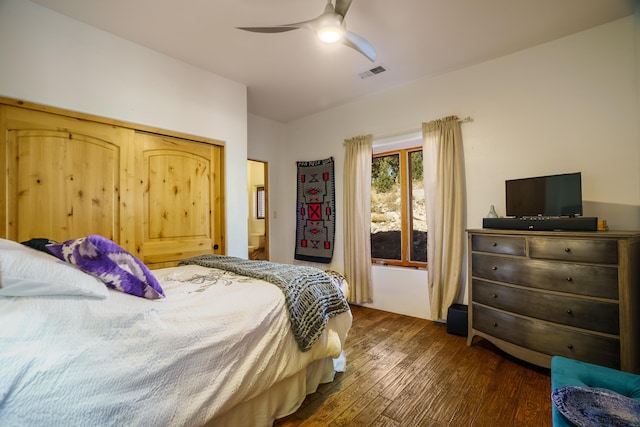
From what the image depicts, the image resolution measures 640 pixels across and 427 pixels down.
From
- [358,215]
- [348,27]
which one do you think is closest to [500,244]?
[358,215]

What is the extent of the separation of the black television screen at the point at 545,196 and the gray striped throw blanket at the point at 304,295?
6.15 feet

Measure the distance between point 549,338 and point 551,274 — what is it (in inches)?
18.2

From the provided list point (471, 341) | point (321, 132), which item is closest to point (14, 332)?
point (471, 341)

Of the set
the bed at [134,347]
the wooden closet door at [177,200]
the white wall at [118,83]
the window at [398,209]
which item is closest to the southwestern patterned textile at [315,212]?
the window at [398,209]

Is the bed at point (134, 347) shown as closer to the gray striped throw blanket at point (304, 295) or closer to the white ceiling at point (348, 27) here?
the gray striped throw blanket at point (304, 295)

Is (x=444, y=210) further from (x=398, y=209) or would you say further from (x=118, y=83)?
(x=118, y=83)

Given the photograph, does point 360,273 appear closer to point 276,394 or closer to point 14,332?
point 276,394

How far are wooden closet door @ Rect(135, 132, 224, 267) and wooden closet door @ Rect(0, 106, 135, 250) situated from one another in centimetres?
17

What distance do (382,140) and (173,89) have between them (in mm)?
2461

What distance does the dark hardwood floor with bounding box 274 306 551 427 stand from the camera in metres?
1.67

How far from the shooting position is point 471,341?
260 centimetres

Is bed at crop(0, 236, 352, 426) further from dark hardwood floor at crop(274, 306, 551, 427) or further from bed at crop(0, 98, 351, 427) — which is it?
dark hardwood floor at crop(274, 306, 551, 427)

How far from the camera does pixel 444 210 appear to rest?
3059 millimetres

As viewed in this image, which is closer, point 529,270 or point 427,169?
point 529,270
